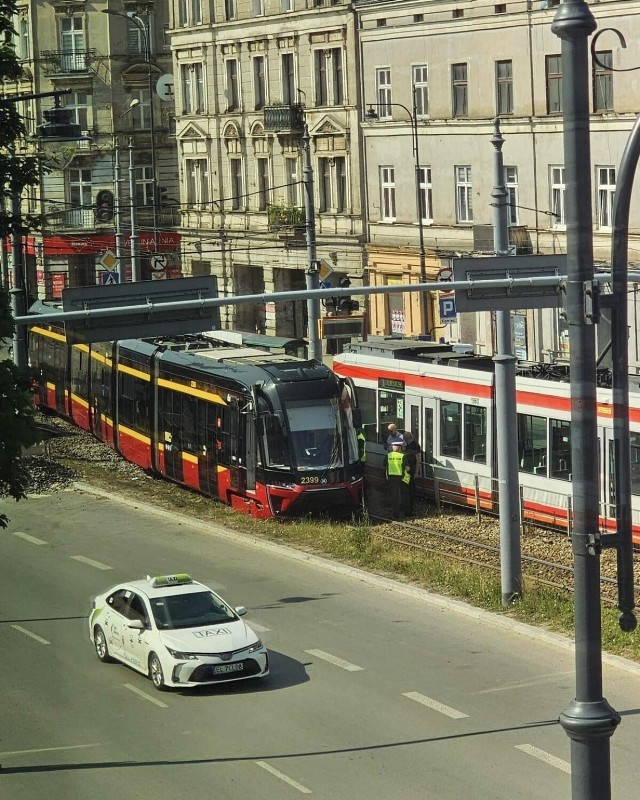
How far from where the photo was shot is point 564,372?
28.6 metres

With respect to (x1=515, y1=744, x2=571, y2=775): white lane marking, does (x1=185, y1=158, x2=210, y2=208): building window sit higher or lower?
higher

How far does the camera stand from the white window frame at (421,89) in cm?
4922

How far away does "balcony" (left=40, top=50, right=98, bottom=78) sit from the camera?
73.1 metres

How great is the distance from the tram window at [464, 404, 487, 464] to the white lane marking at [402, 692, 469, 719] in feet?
39.3

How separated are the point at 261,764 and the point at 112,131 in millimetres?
61084

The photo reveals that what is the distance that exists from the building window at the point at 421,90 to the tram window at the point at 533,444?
22.9 m

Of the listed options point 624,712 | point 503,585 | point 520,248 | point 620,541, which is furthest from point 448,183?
point 620,541

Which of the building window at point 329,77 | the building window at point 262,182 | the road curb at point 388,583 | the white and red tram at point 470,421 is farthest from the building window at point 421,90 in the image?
the road curb at point 388,583

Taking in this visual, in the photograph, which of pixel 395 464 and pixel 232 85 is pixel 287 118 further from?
pixel 395 464

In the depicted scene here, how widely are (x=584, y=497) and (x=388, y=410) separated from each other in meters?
23.8

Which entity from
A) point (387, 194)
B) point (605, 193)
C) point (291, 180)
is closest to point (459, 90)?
point (387, 194)

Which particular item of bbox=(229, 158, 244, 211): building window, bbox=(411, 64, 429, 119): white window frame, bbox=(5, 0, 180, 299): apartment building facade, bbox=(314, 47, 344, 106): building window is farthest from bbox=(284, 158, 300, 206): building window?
bbox=(5, 0, 180, 299): apartment building facade

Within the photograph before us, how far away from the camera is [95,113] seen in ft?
242

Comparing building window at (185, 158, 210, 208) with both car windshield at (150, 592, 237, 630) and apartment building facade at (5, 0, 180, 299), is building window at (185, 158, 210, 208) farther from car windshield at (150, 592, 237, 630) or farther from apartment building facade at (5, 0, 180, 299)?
car windshield at (150, 592, 237, 630)
